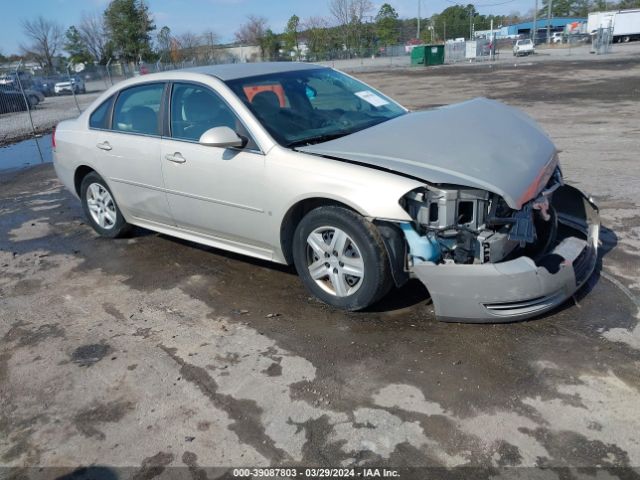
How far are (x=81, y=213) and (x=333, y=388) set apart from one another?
16.7 feet

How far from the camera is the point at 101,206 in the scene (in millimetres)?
5676

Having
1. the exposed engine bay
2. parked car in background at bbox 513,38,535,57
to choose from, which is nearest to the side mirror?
the exposed engine bay

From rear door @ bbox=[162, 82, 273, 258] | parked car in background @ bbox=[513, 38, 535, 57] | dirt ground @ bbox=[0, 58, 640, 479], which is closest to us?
dirt ground @ bbox=[0, 58, 640, 479]

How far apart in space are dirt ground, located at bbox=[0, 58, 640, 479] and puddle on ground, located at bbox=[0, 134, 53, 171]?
270 inches

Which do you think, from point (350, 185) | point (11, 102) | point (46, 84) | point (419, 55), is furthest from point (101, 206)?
point (419, 55)

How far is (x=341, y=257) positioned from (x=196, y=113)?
70.5 inches

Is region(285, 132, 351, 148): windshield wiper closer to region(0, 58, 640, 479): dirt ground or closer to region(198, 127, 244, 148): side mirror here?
region(198, 127, 244, 148): side mirror

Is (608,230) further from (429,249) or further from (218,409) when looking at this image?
(218,409)

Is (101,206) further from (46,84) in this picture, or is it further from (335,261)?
(46,84)

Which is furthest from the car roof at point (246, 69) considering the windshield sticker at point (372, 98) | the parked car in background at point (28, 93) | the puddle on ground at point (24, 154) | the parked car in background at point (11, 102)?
the parked car in background at point (11, 102)

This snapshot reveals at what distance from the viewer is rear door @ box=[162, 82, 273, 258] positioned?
402 cm

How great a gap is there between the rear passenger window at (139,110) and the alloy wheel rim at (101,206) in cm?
74

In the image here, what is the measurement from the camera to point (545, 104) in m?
14.3

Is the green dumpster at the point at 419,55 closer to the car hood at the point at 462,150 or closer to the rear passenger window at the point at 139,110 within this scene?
the rear passenger window at the point at 139,110
